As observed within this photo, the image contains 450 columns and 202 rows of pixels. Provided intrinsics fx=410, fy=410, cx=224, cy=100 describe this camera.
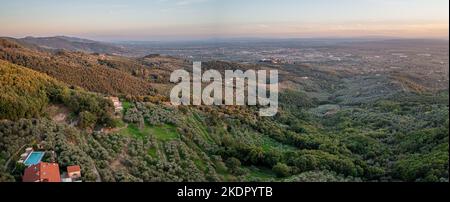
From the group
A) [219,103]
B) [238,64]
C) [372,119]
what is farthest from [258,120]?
[238,64]

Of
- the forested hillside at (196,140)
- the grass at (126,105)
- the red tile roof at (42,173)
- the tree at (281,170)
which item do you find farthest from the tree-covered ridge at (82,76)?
the red tile roof at (42,173)

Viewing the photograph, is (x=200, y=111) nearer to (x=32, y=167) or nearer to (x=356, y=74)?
(x=32, y=167)

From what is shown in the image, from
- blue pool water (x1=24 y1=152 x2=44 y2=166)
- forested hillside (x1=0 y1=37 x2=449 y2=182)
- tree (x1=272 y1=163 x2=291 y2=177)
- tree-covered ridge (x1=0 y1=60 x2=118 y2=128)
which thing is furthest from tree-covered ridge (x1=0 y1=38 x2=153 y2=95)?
tree (x1=272 y1=163 x2=291 y2=177)

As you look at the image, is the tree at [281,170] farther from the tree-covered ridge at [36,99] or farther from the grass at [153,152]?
the tree-covered ridge at [36,99]

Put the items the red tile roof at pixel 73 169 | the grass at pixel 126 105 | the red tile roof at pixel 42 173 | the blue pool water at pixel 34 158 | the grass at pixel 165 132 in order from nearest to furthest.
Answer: the red tile roof at pixel 42 173 → the red tile roof at pixel 73 169 → the blue pool water at pixel 34 158 → the grass at pixel 165 132 → the grass at pixel 126 105

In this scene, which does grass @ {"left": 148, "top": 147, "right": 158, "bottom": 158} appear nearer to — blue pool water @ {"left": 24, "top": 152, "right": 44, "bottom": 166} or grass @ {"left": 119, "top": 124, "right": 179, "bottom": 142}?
grass @ {"left": 119, "top": 124, "right": 179, "bottom": 142}

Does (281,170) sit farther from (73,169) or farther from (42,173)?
(42,173)

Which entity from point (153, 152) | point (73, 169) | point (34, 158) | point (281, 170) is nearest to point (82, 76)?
point (153, 152)
